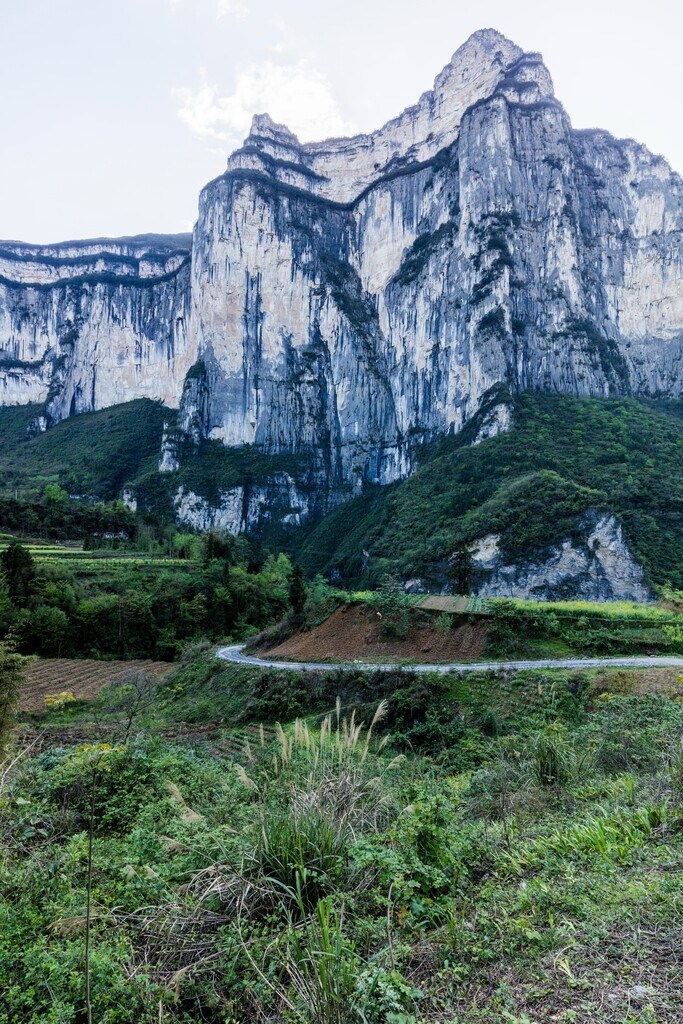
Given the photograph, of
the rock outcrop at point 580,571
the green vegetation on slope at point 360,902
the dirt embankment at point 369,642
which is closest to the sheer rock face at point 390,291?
the rock outcrop at point 580,571

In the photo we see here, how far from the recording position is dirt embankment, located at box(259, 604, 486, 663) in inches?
747

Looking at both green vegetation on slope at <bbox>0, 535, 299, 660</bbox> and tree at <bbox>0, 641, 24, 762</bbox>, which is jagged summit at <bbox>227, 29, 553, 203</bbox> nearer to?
green vegetation on slope at <bbox>0, 535, 299, 660</bbox>

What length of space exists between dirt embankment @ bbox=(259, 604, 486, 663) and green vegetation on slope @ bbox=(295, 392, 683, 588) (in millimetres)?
24453

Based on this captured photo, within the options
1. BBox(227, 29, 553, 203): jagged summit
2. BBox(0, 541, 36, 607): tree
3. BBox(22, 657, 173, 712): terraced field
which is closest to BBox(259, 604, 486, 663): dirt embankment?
BBox(22, 657, 173, 712): terraced field

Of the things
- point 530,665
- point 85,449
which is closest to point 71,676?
point 530,665

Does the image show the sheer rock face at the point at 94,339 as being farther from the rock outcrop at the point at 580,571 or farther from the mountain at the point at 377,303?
the rock outcrop at the point at 580,571

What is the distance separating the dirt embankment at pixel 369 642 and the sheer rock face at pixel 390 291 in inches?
2232

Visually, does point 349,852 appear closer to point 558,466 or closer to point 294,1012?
point 294,1012

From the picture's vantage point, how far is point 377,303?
97500mm

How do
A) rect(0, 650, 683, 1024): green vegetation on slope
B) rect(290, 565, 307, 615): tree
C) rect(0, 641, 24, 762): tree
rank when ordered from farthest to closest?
rect(290, 565, 307, 615): tree < rect(0, 641, 24, 762): tree < rect(0, 650, 683, 1024): green vegetation on slope

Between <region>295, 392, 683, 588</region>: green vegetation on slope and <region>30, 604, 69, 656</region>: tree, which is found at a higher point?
<region>295, 392, 683, 588</region>: green vegetation on slope

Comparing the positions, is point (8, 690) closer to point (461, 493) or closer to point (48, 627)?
point (48, 627)

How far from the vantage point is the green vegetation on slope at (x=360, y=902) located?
7.91ft

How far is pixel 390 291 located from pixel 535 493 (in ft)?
205
